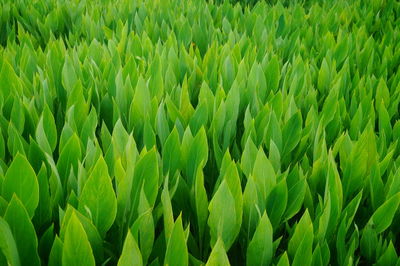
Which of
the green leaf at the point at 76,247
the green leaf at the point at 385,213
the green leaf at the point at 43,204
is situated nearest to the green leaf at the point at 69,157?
the green leaf at the point at 43,204

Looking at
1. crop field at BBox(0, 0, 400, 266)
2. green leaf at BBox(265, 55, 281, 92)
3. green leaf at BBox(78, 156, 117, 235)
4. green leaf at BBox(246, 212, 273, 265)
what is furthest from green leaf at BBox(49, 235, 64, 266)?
green leaf at BBox(265, 55, 281, 92)

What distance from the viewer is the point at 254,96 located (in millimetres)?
2205

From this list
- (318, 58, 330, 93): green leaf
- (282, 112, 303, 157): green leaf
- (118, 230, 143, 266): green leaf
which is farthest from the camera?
(318, 58, 330, 93): green leaf

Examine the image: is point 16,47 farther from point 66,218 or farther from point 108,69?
point 66,218

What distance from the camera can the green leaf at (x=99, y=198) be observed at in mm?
1292

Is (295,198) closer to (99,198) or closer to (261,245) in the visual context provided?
(261,245)

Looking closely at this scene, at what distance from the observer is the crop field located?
1298 millimetres

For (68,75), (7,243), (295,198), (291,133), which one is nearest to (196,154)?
(295,198)

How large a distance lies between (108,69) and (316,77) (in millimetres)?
1174

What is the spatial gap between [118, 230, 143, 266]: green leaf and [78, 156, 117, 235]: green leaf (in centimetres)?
24

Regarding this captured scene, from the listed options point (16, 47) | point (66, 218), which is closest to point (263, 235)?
point (66, 218)

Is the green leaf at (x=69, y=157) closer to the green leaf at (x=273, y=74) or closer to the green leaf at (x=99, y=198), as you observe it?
the green leaf at (x=99, y=198)

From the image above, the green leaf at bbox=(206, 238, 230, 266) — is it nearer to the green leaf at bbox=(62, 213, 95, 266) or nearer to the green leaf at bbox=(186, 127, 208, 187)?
the green leaf at bbox=(62, 213, 95, 266)

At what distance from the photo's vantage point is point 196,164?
1648 millimetres
